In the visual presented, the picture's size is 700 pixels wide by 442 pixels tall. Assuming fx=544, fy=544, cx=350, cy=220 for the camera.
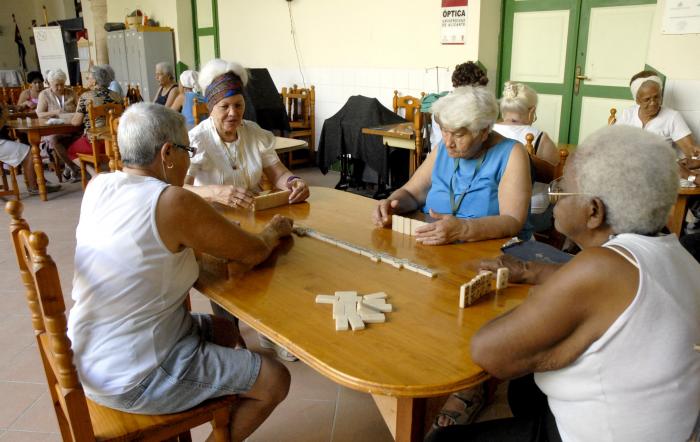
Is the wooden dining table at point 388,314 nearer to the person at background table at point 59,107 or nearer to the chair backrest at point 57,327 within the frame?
the chair backrest at point 57,327

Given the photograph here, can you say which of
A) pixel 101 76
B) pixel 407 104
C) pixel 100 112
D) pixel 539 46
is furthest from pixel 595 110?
pixel 101 76

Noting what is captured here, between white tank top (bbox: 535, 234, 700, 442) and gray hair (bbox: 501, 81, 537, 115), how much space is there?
2.14m

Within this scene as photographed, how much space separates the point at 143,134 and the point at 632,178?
1195 mm

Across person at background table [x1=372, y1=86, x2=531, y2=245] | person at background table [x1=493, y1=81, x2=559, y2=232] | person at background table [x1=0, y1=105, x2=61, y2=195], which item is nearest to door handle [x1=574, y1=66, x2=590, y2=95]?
person at background table [x1=493, y1=81, x2=559, y2=232]

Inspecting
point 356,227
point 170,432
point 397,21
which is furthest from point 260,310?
point 397,21

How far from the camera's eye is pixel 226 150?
2.49m

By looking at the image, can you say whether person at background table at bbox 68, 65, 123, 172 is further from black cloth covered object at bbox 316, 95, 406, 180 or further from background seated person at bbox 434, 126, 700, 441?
background seated person at bbox 434, 126, 700, 441

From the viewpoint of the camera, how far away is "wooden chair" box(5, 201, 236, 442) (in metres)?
1.22

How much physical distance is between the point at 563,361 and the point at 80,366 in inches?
46.2

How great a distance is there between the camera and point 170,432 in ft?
4.69

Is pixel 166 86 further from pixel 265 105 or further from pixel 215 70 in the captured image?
pixel 215 70

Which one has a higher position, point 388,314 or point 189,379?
point 388,314

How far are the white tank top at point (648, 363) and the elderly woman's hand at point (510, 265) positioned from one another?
0.46 m

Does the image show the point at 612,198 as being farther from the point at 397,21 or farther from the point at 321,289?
the point at 397,21
